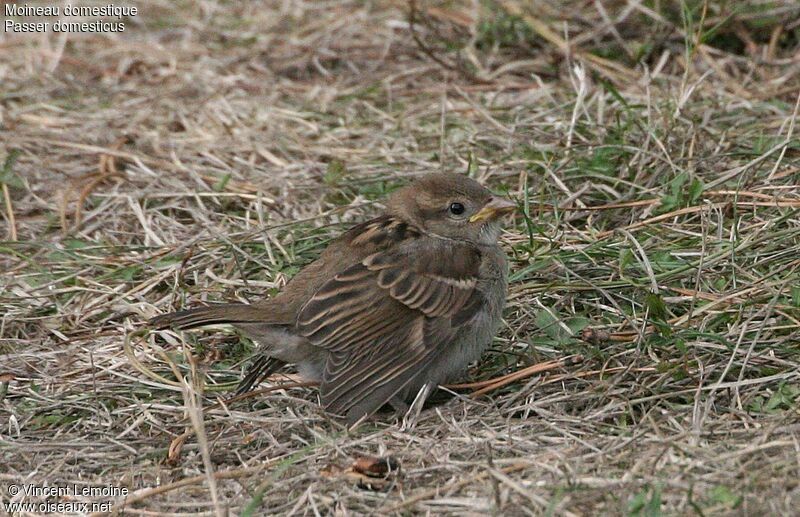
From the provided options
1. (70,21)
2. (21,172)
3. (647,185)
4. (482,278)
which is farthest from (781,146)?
(70,21)

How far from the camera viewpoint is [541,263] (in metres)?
5.51

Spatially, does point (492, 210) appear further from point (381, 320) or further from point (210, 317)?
point (210, 317)

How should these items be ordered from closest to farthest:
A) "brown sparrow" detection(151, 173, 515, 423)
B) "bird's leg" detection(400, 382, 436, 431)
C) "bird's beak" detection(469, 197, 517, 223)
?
"bird's leg" detection(400, 382, 436, 431) < "brown sparrow" detection(151, 173, 515, 423) < "bird's beak" detection(469, 197, 517, 223)

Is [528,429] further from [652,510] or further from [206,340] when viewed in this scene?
[206,340]

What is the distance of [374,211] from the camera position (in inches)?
249

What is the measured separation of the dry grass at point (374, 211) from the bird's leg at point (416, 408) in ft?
0.15

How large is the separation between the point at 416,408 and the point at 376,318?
16.2 inches

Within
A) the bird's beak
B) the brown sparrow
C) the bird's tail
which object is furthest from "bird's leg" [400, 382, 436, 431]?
the bird's beak

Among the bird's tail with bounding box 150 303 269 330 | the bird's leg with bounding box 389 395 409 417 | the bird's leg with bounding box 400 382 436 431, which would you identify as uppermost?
the bird's tail with bounding box 150 303 269 330

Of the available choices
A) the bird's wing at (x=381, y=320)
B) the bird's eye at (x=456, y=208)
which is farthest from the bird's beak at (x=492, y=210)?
the bird's wing at (x=381, y=320)

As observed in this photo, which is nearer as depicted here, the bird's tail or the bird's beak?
the bird's tail

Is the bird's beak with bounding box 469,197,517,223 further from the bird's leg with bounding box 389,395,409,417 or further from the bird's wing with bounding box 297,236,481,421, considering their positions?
the bird's leg with bounding box 389,395,409,417

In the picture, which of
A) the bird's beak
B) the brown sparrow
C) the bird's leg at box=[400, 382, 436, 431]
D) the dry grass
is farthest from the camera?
the bird's beak

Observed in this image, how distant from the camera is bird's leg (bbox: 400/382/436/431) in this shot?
4652 mm
